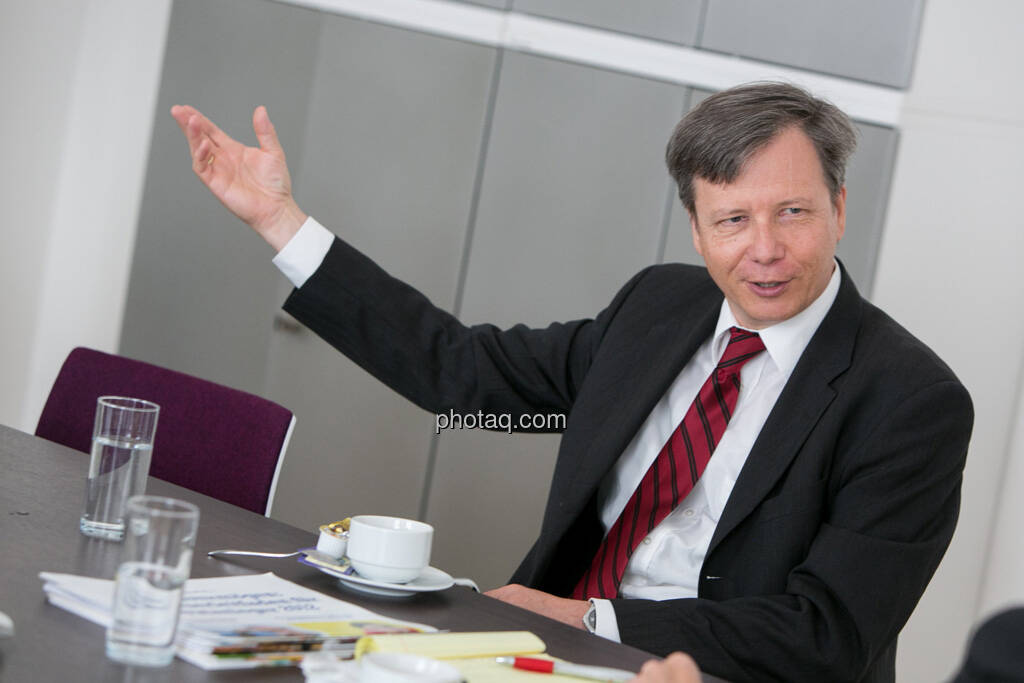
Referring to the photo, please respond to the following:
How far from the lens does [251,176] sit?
2004mm

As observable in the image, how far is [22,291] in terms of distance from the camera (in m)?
3.43

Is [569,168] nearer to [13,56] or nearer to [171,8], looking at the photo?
[171,8]

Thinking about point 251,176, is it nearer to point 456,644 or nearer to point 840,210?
point 840,210

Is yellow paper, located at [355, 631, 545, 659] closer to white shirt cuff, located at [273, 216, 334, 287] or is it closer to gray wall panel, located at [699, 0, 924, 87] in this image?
white shirt cuff, located at [273, 216, 334, 287]

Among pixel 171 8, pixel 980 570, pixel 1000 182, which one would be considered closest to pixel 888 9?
pixel 1000 182

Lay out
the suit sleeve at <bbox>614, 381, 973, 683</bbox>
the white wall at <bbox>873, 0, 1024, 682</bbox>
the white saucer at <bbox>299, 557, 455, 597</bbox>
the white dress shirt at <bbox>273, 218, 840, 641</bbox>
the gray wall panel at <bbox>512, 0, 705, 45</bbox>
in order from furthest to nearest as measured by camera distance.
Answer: the gray wall panel at <bbox>512, 0, 705, 45</bbox>
the white wall at <bbox>873, 0, 1024, 682</bbox>
the white dress shirt at <bbox>273, 218, 840, 641</bbox>
the suit sleeve at <bbox>614, 381, 973, 683</bbox>
the white saucer at <bbox>299, 557, 455, 597</bbox>

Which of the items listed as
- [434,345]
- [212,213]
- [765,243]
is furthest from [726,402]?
[212,213]

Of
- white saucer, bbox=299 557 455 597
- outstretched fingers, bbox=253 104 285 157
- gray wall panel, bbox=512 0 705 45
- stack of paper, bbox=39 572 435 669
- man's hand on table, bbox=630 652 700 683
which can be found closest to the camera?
man's hand on table, bbox=630 652 700 683

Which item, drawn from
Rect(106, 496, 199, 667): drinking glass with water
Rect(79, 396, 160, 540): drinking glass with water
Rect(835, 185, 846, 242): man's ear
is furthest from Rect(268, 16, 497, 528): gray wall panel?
Rect(106, 496, 199, 667): drinking glass with water

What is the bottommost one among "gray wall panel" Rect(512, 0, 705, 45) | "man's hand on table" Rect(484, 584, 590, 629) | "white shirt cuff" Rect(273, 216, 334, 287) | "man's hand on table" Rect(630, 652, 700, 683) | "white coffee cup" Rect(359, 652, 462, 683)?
"man's hand on table" Rect(484, 584, 590, 629)

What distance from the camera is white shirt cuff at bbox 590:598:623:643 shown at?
155 centimetres

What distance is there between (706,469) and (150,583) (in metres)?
1.04

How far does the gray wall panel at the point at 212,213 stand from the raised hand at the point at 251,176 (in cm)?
144

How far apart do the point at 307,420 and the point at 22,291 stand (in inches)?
35.1
